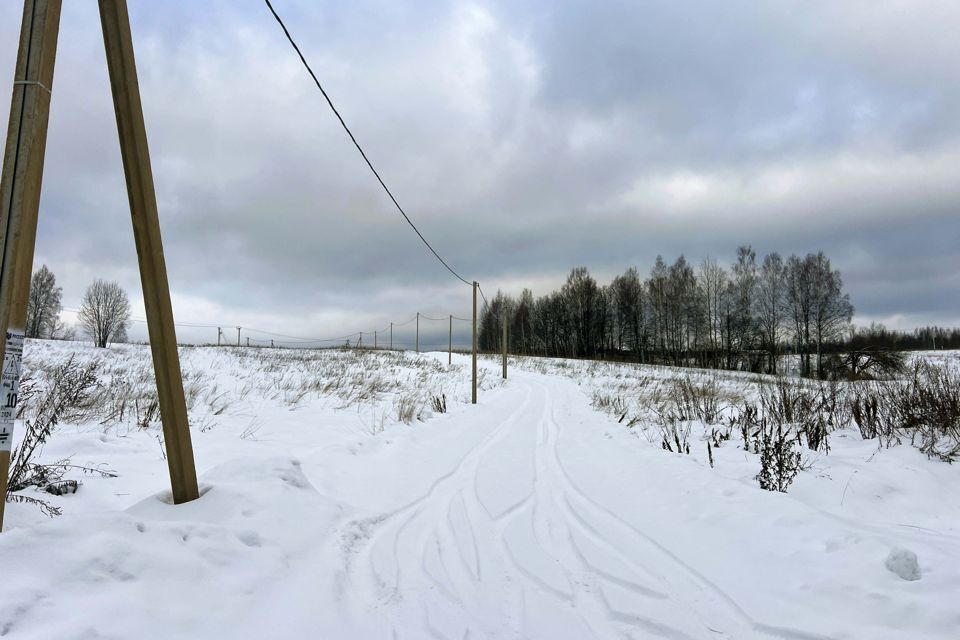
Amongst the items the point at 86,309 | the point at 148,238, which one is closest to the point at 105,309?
the point at 86,309

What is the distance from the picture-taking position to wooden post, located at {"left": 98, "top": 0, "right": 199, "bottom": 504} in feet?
9.27

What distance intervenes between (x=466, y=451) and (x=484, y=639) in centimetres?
466

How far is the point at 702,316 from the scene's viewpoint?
46344 mm

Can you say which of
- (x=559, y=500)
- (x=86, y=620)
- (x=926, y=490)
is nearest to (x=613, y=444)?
(x=559, y=500)

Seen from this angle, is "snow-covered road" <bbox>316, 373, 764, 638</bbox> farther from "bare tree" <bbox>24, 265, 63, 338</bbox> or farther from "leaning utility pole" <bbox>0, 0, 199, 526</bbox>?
"bare tree" <bbox>24, 265, 63, 338</bbox>

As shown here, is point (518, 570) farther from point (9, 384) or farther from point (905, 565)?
point (9, 384)

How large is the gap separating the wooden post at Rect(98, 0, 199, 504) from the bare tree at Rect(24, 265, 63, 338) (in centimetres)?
5985

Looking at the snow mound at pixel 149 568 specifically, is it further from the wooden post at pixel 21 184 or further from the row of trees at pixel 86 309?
the row of trees at pixel 86 309

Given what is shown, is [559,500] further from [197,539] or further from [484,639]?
[197,539]

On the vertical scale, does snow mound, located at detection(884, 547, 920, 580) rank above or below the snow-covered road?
above

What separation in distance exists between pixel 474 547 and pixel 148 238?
331 cm

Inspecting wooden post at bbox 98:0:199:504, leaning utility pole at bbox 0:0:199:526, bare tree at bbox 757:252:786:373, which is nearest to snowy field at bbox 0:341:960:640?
wooden post at bbox 98:0:199:504

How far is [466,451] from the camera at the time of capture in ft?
22.6

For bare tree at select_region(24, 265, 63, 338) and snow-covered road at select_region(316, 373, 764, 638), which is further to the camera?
bare tree at select_region(24, 265, 63, 338)
